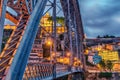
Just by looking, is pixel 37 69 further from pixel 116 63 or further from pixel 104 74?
pixel 116 63

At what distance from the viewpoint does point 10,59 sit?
5.78 metres

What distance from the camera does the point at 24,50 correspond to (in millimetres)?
6145

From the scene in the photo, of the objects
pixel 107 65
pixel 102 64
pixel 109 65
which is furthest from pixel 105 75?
pixel 102 64

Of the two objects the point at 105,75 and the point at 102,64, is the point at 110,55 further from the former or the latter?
the point at 105,75

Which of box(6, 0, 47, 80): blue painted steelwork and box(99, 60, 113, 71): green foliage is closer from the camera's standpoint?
box(6, 0, 47, 80): blue painted steelwork

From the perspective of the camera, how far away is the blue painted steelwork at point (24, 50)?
5611 mm

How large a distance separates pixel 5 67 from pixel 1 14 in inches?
51.0

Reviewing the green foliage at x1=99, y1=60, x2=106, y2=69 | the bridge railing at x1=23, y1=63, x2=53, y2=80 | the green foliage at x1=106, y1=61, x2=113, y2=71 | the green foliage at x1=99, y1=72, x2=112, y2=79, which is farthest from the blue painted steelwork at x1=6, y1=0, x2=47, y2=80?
the green foliage at x1=99, y1=60, x2=106, y2=69

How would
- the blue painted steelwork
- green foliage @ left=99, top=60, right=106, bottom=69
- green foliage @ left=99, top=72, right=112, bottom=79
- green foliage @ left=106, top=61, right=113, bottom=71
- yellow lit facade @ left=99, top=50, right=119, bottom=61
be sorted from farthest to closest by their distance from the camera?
yellow lit facade @ left=99, top=50, right=119, bottom=61, green foliage @ left=99, top=60, right=106, bottom=69, green foliage @ left=106, top=61, right=113, bottom=71, green foliage @ left=99, top=72, right=112, bottom=79, the blue painted steelwork

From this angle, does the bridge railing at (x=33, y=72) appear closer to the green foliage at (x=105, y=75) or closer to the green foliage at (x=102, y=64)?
the green foliage at (x=105, y=75)

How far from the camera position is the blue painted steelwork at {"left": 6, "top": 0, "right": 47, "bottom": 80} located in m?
5.61

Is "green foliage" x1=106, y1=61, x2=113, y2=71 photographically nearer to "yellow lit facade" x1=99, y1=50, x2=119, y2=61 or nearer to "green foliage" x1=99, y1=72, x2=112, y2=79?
"yellow lit facade" x1=99, y1=50, x2=119, y2=61

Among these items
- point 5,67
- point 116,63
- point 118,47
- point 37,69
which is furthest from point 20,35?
point 118,47

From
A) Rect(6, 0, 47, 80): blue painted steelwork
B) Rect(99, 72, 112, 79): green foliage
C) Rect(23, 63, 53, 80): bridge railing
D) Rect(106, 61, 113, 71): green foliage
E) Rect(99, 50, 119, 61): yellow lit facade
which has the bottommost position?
Rect(99, 72, 112, 79): green foliage
